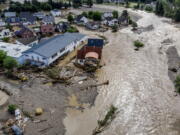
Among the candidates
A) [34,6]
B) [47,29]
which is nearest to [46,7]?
[34,6]

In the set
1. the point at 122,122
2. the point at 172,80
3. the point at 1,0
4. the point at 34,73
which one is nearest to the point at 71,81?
the point at 34,73

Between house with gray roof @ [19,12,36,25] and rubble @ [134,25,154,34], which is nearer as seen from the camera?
rubble @ [134,25,154,34]

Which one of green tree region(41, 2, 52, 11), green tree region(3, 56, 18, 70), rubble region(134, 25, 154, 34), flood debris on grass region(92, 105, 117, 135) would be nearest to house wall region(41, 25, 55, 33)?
green tree region(3, 56, 18, 70)

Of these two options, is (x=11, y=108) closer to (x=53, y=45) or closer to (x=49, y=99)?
(x=49, y=99)

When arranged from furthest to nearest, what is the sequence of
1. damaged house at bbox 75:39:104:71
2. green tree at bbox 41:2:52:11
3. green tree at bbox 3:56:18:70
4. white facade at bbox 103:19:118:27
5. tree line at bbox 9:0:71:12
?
green tree at bbox 41:2:52:11 < tree line at bbox 9:0:71:12 < white facade at bbox 103:19:118:27 < damaged house at bbox 75:39:104:71 < green tree at bbox 3:56:18:70

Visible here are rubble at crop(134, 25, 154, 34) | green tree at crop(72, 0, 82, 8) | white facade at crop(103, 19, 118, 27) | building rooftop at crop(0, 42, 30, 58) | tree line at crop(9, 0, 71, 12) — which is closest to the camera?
building rooftop at crop(0, 42, 30, 58)

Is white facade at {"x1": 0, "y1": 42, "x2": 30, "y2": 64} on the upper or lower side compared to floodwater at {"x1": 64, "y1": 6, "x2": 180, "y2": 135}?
upper

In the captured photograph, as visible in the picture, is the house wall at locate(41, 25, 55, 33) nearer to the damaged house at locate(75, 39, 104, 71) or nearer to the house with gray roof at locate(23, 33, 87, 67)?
the house with gray roof at locate(23, 33, 87, 67)
